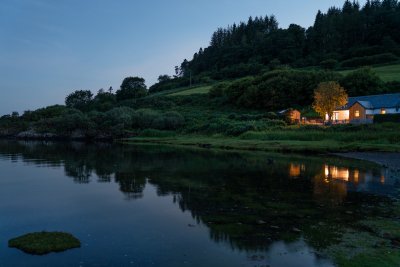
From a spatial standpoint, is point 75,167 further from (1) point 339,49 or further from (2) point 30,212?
(1) point 339,49

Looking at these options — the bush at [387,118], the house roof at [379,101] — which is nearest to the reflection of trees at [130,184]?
the bush at [387,118]

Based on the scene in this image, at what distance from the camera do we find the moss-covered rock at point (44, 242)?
616 inches

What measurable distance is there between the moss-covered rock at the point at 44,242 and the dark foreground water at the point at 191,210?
1.49 ft

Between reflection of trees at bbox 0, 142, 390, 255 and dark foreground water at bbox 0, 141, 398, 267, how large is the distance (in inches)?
2.8

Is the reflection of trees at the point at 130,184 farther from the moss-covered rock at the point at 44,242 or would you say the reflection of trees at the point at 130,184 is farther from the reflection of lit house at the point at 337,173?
the reflection of lit house at the point at 337,173

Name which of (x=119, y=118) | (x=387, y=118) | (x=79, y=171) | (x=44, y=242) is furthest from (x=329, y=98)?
(x=44, y=242)

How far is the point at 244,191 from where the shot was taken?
28391 mm

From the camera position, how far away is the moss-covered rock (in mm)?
15641

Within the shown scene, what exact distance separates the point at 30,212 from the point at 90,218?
4.17m

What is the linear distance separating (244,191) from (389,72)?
11762 centimetres

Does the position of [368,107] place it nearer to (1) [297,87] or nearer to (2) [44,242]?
(1) [297,87]

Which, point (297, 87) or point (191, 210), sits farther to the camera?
point (297, 87)

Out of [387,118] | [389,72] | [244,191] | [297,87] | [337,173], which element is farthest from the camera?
[389,72]

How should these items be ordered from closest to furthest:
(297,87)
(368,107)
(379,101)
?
(368,107) → (379,101) → (297,87)
